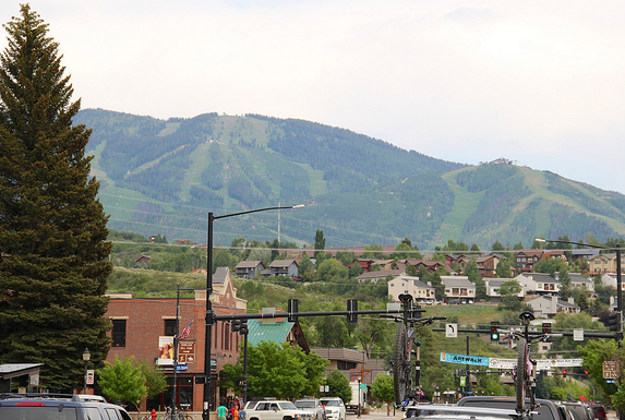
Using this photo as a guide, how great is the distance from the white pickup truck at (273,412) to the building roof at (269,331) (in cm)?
2974

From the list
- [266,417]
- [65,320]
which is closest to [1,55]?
[65,320]

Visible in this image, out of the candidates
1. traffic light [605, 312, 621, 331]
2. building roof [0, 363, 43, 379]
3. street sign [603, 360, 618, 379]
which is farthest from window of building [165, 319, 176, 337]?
building roof [0, 363, 43, 379]

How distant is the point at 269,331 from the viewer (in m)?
87.6

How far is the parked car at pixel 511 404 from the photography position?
19375 mm

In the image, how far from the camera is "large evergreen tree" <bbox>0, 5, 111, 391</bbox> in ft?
148

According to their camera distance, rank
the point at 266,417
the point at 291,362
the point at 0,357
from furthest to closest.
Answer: the point at 291,362
the point at 266,417
the point at 0,357

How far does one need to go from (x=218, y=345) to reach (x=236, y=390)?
17.8 feet

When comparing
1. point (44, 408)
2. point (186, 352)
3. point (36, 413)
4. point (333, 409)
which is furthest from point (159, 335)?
point (36, 413)

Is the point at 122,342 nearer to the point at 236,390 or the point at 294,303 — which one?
the point at 236,390

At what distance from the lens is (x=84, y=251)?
4644cm

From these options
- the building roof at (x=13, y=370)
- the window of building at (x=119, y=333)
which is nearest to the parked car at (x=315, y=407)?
the window of building at (x=119, y=333)

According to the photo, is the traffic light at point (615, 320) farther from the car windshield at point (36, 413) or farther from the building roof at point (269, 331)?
the building roof at point (269, 331)

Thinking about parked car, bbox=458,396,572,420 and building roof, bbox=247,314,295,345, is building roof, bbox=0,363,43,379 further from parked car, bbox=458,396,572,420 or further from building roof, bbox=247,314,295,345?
building roof, bbox=247,314,295,345

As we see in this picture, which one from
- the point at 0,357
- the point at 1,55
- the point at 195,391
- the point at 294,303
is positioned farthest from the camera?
the point at 195,391
